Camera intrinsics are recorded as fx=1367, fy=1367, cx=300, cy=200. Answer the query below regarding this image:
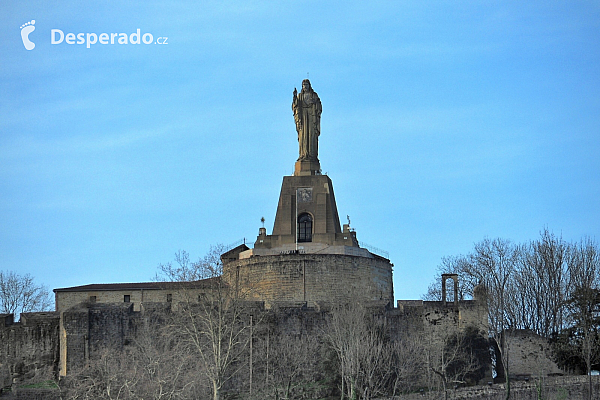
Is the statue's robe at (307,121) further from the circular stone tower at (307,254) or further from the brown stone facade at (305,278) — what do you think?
the brown stone facade at (305,278)

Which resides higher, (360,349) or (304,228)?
(304,228)

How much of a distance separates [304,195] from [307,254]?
22.9ft

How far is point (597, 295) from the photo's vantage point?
269ft

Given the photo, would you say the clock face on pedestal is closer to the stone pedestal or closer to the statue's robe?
the stone pedestal

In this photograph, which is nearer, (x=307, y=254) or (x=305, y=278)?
(x=305, y=278)

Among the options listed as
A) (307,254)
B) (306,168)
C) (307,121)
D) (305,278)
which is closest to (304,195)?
(306,168)

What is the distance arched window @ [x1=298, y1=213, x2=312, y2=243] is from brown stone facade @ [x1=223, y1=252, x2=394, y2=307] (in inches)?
179

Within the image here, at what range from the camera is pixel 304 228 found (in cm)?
9344

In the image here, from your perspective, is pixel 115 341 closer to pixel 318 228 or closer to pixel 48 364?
pixel 48 364

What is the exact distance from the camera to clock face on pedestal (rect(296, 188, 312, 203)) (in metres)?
94.1

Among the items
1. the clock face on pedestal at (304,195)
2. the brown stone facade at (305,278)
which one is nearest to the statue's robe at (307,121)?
the clock face on pedestal at (304,195)

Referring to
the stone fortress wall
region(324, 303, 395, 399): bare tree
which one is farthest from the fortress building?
region(324, 303, 395, 399): bare tree

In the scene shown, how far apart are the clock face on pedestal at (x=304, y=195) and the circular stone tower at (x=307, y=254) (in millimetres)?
14

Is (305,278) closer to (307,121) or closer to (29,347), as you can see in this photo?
(307,121)
